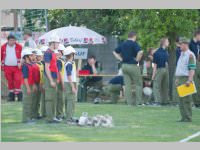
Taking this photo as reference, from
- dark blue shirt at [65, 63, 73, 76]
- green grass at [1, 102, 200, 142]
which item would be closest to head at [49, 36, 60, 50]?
dark blue shirt at [65, 63, 73, 76]

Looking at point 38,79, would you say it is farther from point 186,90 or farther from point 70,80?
point 186,90

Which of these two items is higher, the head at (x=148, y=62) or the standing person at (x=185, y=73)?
the head at (x=148, y=62)

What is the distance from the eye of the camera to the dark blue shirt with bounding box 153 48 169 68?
20.4m

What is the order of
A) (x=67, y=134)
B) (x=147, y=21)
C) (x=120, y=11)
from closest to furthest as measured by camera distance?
(x=67, y=134)
(x=147, y=21)
(x=120, y=11)

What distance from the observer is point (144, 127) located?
49.1 ft

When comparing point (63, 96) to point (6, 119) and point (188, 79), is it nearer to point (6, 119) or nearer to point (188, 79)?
point (6, 119)

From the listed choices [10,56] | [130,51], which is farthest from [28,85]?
[10,56]

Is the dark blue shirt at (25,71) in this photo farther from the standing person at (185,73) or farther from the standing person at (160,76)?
the standing person at (160,76)

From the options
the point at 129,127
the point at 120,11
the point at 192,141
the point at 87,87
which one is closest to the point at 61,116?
the point at 129,127

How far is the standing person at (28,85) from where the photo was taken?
15711 mm

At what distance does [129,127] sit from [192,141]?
7.87 ft

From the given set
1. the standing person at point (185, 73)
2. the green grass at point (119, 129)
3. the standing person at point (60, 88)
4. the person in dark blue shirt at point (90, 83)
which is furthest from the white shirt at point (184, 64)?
the person in dark blue shirt at point (90, 83)

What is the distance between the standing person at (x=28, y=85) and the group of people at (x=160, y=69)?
128 inches

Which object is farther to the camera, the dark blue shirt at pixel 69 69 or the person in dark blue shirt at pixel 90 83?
the person in dark blue shirt at pixel 90 83
